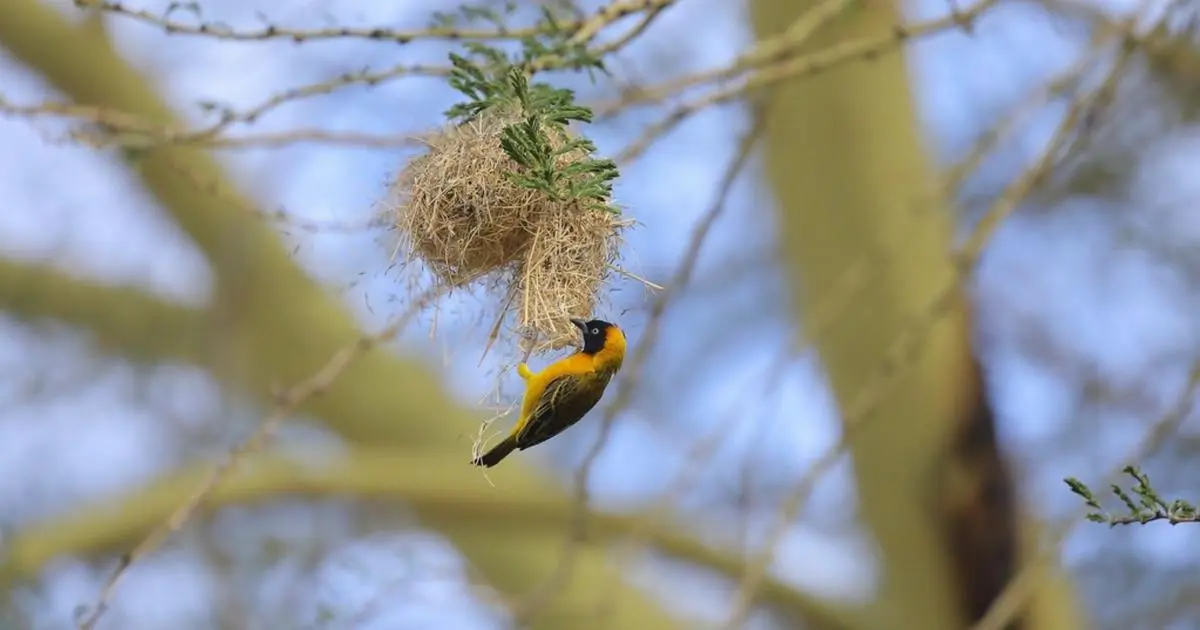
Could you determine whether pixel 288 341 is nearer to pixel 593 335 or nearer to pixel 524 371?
pixel 524 371

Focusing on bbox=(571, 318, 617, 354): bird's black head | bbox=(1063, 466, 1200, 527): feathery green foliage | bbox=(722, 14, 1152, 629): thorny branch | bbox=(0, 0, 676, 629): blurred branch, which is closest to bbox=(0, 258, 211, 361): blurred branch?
bbox=(0, 0, 676, 629): blurred branch

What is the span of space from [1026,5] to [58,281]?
3897mm

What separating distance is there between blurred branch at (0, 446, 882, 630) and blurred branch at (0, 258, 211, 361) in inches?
29.0

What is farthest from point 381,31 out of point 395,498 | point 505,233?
point 395,498

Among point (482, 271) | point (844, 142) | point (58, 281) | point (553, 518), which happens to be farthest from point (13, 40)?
point (482, 271)

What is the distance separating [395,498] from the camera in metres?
5.34

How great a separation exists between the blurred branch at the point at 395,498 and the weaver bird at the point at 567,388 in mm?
2554

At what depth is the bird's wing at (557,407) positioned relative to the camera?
7.52 feet

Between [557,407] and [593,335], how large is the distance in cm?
14

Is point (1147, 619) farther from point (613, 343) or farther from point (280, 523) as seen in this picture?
point (613, 343)

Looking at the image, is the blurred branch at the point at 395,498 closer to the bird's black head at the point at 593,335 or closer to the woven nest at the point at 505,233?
the woven nest at the point at 505,233

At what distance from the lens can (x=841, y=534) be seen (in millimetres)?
6797

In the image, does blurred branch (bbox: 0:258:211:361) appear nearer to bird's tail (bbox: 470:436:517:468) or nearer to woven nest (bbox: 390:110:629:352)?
woven nest (bbox: 390:110:629:352)

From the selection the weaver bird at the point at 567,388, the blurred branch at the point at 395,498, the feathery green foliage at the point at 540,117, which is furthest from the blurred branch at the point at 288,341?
the feathery green foliage at the point at 540,117
